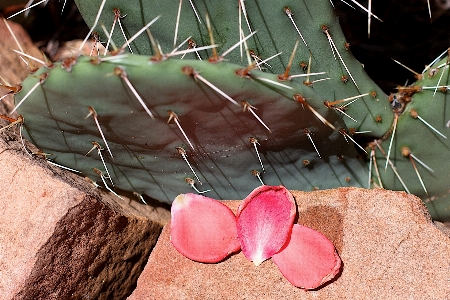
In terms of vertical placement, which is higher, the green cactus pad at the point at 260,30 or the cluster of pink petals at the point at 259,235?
the green cactus pad at the point at 260,30

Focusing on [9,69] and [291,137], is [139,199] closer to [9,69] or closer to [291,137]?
[291,137]

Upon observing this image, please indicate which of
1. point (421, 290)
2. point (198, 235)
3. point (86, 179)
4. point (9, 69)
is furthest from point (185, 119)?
point (9, 69)

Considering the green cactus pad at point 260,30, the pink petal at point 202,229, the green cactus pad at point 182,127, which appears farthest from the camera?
the pink petal at point 202,229

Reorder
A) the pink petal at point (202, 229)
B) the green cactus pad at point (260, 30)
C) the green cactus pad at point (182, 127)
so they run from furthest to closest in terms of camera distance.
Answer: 1. the pink petal at point (202, 229)
2. the green cactus pad at point (260, 30)
3. the green cactus pad at point (182, 127)

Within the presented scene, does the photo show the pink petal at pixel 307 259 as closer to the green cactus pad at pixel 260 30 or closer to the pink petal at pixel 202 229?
the pink petal at pixel 202 229

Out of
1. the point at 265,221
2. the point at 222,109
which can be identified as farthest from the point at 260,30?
the point at 265,221

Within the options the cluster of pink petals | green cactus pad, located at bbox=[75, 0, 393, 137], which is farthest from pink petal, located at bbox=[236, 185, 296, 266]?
green cactus pad, located at bbox=[75, 0, 393, 137]

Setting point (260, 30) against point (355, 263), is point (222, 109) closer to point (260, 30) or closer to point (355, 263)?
point (260, 30)

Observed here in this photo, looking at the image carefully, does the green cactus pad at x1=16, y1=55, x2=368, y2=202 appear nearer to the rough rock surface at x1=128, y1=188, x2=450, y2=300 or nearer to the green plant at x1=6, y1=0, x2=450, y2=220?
the green plant at x1=6, y1=0, x2=450, y2=220

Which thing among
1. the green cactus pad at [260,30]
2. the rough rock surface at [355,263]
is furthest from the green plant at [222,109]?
the rough rock surface at [355,263]
